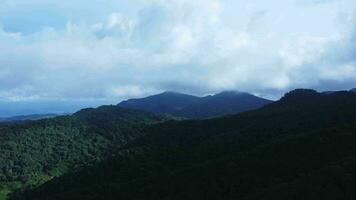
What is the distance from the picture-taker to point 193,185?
589 feet

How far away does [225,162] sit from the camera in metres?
194

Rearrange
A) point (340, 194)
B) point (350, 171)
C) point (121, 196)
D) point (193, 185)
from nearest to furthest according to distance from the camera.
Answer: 1. point (340, 194)
2. point (350, 171)
3. point (193, 185)
4. point (121, 196)

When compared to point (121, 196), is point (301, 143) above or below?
above

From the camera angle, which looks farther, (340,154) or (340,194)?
(340,154)

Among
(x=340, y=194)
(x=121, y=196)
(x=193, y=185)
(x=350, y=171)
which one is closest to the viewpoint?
(x=340, y=194)

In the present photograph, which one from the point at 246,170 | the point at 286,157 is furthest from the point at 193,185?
the point at 286,157

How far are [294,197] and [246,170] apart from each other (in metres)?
45.8

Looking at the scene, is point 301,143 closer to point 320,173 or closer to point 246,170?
point 246,170

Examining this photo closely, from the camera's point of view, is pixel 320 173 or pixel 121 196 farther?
pixel 121 196

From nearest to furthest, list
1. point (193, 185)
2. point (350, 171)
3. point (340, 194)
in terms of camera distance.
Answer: point (340, 194)
point (350, 171)
point (193, 185)

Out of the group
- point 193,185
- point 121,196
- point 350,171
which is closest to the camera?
point 350,171

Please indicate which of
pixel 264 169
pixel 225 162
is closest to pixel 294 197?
pixel 264 169

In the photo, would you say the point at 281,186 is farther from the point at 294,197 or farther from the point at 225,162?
the point at 225,162

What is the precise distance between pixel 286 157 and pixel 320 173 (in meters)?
39.9
